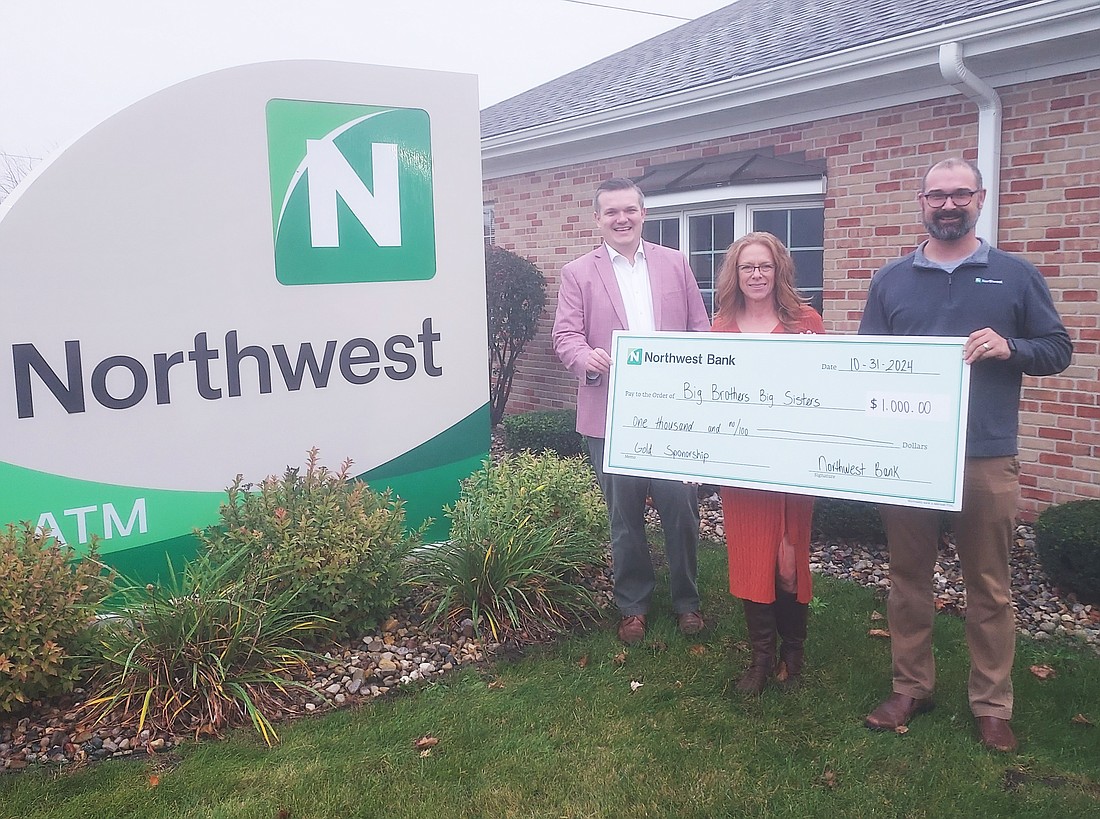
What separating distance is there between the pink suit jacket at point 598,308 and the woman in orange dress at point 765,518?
2.03 feet

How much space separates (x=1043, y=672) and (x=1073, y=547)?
1090 millimetres

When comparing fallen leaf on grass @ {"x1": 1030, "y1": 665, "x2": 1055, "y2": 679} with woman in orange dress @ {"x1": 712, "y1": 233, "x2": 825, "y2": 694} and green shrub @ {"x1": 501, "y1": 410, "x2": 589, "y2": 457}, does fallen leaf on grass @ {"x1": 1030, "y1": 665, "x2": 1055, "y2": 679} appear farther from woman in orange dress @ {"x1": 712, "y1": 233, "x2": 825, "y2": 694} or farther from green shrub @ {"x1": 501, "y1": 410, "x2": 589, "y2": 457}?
green shrub @ {"x1": 501, "y1": 410, "x2": 589, "y2": 457}

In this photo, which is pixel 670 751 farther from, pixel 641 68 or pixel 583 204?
pixel 641 68

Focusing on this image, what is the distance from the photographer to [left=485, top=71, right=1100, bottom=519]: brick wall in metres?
5.86

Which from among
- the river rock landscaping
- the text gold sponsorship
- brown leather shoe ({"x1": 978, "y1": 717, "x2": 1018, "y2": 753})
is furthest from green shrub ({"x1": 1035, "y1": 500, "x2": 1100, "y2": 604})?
the text gold sponsorship

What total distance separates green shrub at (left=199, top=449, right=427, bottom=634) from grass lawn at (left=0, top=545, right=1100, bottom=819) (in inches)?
23.3

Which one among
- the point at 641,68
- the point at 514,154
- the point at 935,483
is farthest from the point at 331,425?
the point at 641,68

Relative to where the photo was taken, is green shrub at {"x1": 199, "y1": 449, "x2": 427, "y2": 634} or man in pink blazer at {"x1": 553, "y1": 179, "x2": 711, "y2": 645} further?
man in pink blazer at {"x1": 553, "y1": 179, "x2": 711, "y2": 645}

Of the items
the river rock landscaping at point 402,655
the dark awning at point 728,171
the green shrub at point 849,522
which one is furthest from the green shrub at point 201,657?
the dark awning at point 728,171

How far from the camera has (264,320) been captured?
4.94m

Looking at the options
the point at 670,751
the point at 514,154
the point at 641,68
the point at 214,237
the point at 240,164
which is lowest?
the point at 670,751

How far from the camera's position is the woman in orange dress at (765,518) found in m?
3.62

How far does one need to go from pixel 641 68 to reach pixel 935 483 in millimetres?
8570

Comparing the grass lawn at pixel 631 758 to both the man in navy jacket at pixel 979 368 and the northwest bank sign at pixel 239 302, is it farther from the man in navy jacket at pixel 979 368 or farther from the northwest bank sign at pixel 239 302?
the northwest bank sign at pixel 239 302
